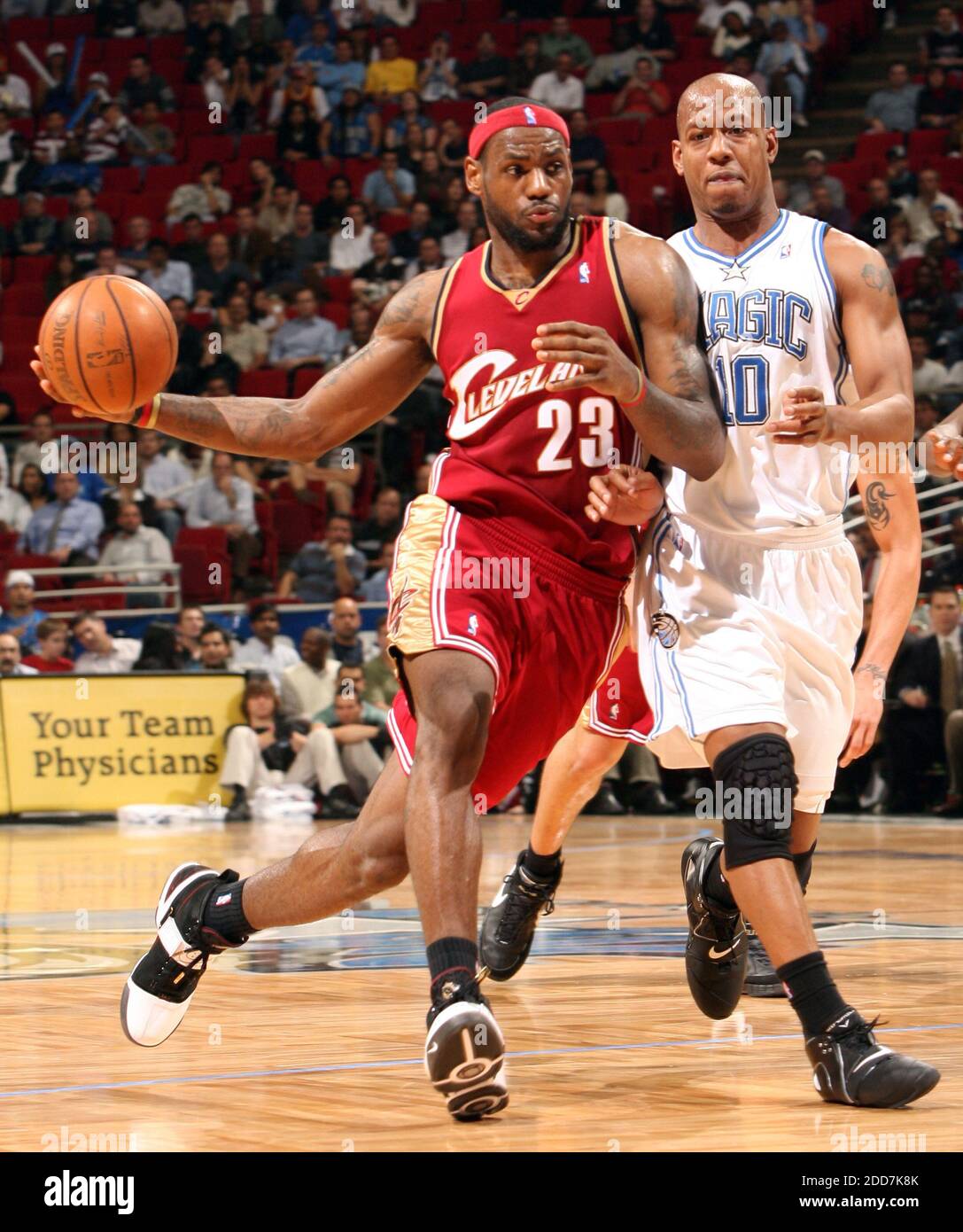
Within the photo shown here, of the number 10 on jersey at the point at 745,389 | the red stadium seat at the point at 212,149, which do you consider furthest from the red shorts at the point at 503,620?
the red stadium seat at the point at 212,149

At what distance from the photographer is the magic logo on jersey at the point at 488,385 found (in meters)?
4.28

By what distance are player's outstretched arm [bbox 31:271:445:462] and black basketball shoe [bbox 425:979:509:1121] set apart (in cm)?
165

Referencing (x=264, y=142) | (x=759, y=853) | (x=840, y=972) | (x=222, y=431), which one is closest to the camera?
(x=759, y=853)

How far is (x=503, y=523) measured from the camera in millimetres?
4297

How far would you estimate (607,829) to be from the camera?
12062 mm

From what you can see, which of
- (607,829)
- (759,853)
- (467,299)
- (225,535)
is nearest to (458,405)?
(467,299)

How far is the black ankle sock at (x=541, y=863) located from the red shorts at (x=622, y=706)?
1.41 ft

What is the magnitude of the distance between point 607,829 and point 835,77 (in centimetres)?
1091

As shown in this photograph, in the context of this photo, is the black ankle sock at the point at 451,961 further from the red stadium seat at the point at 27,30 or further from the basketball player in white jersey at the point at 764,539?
the red stadium seat at the point at 27,30

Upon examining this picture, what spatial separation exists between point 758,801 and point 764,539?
0.75 m

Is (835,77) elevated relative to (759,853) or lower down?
elevated
